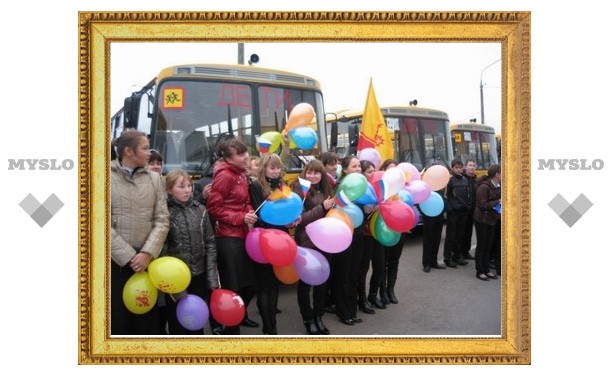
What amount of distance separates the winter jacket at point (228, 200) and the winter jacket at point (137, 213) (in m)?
0.34

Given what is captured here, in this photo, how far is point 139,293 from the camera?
9.30 ft

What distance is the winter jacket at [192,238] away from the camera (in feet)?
9.53

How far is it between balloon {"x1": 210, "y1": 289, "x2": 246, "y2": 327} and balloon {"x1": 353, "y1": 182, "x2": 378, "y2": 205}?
3.94 ft

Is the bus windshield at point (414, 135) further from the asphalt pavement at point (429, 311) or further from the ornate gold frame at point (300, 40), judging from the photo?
the ornate gold frame at point (300, 40)

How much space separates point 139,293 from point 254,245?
2.50 ft

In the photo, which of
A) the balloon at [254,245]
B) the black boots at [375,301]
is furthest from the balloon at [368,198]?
the black boots at [375,301]

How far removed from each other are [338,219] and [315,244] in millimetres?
241

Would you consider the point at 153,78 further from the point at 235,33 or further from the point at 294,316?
the point at 294,316

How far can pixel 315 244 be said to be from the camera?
3283 mm

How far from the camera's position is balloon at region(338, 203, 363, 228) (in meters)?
3.44

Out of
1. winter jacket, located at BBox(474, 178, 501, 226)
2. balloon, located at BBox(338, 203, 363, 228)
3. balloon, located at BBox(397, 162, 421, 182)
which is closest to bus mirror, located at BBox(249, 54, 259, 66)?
balloon, located at BBox(338, 203, 363, 228)

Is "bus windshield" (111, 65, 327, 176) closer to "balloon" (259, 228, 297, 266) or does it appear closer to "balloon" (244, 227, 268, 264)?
"balloon" (244, 227, 268, 264)

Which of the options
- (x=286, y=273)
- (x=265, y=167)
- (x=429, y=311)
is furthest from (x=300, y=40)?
(x=429, y=311)
